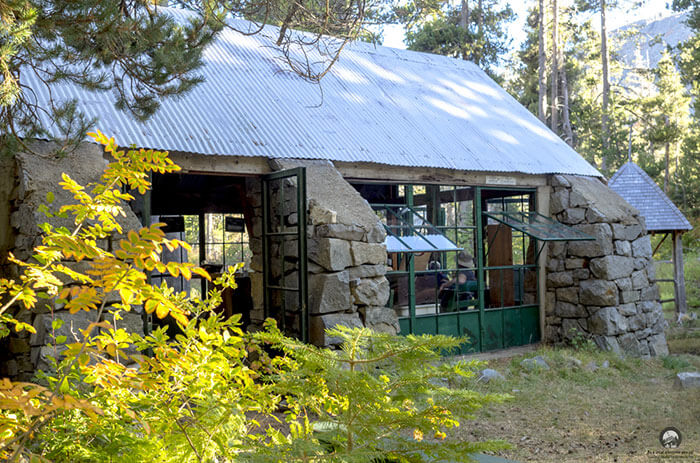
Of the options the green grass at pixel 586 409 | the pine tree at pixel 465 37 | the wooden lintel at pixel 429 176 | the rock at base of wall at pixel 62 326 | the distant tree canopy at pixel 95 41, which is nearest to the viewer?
the distant tree canopy at pixel 95 41

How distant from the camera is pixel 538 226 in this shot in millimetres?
9836

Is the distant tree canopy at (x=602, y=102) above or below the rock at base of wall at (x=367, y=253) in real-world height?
above

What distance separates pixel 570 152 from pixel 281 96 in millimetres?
5491

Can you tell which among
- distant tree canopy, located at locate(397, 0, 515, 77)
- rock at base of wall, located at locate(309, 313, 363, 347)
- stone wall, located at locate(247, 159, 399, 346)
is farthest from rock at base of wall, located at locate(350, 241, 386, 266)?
distant tree canopy, located at locate(397, 0, 515, 77)

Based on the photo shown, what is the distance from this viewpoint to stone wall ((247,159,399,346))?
6.95 m

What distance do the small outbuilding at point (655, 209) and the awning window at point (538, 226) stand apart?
3256mm

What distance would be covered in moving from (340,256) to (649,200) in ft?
27.9

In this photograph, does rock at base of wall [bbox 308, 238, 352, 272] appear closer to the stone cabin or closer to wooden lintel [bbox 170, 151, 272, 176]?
the stone cabin

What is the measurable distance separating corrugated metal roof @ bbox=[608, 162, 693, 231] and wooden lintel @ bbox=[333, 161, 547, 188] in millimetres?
3487

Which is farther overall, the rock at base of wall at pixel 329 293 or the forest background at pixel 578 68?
the forest background at pixel 578 68

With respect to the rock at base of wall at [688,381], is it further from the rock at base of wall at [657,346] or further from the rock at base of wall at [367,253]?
the rock at base of wall at [367,253]

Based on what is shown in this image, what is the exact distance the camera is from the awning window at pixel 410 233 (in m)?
7.98

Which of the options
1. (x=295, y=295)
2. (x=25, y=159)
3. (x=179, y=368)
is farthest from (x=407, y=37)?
(x=179, y=368)

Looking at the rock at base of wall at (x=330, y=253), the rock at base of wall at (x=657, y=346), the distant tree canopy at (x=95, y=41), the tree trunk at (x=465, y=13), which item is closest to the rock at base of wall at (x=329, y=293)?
the rock at base of wall at (x=330, y=253)
